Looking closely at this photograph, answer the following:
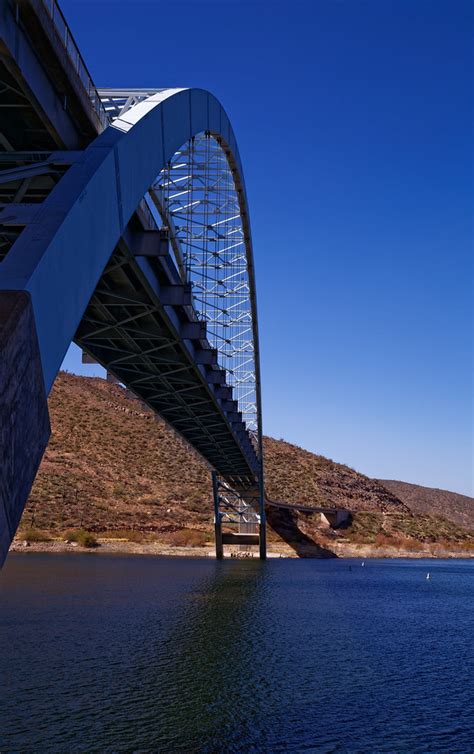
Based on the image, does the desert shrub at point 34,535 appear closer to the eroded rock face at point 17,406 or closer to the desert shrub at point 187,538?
the desert shrub at point 187,538

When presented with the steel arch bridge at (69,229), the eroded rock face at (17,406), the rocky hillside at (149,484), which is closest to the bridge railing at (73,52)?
the steel arch bridge at (69,229)

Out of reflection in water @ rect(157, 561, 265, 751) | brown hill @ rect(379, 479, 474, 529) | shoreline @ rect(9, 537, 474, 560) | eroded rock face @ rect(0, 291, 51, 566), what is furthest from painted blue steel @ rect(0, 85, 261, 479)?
brown hill @ rect(379, 479, 474, 529)

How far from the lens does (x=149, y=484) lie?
8781cm

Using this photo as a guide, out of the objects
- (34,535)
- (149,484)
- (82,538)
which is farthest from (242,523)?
(34,535)

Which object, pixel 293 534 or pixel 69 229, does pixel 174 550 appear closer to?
pixel 293 534

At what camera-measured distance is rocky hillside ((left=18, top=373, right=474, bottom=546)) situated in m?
78.6

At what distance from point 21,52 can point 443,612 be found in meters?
33.8

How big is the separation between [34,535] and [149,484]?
19183 mm

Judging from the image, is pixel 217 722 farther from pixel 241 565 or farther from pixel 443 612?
pixel 241 565

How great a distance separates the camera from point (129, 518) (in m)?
78.6

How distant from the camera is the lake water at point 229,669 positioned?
14.2 m

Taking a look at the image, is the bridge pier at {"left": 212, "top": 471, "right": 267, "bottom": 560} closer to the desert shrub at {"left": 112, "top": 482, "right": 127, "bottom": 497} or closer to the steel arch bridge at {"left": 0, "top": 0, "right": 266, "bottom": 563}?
the desert shrub at {"left": 112, "top": 482, "right": 127, "bottom": 497}

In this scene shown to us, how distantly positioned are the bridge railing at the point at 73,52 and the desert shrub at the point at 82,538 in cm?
6190

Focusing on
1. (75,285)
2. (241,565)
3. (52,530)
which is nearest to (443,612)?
(241,565)
